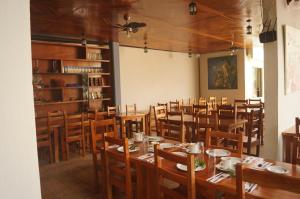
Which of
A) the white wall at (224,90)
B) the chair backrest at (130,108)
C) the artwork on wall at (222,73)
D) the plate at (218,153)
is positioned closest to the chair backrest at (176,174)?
the plate at (218,153)

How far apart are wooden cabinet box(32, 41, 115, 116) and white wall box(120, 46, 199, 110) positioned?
0.70 meters

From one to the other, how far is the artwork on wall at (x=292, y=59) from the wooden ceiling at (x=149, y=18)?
80 centimetres

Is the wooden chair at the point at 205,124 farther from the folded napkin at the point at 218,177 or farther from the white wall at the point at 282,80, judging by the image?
the folded napkin at the point at 218,177

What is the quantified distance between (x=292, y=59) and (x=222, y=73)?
18.6 feet

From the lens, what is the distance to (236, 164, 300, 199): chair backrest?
1.07m

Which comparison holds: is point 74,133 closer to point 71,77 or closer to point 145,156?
point 71,77

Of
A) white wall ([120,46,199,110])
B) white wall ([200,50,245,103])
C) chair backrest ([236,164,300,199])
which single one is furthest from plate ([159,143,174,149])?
white wall ([200,50,245,103])

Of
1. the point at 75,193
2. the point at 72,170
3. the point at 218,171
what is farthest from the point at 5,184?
the point at 72,170

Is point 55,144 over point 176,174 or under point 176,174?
under

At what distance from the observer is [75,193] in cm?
316

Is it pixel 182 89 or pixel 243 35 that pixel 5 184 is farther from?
pixel 182 89

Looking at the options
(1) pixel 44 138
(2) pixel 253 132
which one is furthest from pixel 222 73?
(1) pixel 44 138

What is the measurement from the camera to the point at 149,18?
4277mm

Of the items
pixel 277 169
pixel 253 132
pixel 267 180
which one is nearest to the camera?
pixel 267 180
